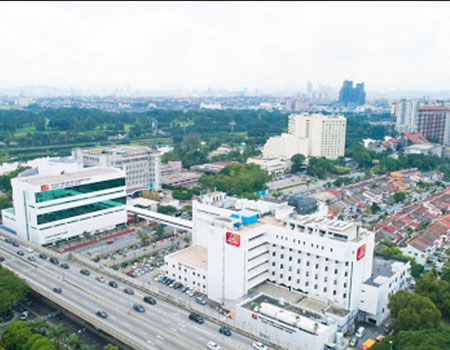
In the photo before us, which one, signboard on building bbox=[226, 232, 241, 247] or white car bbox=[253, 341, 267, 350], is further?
signboard on building bbox=[226, 232, 241, 247]

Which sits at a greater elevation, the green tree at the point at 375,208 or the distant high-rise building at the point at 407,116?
the distant high-rise building at the point at 407,116

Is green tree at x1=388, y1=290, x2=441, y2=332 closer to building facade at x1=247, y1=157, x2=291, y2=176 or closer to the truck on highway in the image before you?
the truck on highway

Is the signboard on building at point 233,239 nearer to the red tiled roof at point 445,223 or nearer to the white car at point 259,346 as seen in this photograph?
the white car at point 259,346

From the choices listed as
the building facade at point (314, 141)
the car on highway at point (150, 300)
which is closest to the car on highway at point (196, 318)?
the car on highway at point (150, 300)

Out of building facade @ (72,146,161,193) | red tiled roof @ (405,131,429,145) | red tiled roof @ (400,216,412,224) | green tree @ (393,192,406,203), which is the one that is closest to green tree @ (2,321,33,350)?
building facade @ (72,146,161,193)

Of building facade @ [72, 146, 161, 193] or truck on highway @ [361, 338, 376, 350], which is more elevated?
building facade @ [72, 146, 161, 193]

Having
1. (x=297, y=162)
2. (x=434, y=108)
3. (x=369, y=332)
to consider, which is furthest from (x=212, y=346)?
(x=434, y=108)

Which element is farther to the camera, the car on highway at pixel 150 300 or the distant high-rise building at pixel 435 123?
the distant high-rise building at pixel 435 123

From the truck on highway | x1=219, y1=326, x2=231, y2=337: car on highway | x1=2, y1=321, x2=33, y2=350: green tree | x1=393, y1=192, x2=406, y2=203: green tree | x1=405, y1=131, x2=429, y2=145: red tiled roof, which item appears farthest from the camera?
x1=405, y1=131, x2=429, y2=145: red tiled roof
